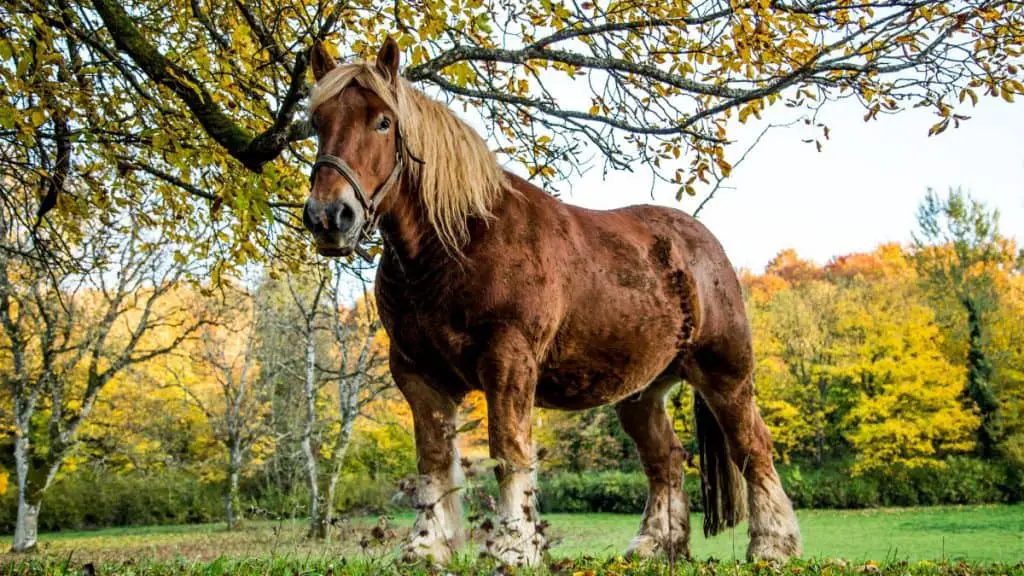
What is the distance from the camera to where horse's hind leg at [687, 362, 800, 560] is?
5.64 meters

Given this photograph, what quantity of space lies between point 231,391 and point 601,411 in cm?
1635

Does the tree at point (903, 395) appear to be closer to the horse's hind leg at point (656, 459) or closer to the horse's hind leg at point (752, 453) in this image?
the horse's hind leg at point (752, 453)

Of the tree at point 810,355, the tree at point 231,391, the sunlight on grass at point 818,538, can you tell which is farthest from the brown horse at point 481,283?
the tree at point 810,355

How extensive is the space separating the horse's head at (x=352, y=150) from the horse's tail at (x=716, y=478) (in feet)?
10.7

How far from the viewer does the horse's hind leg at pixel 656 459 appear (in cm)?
585

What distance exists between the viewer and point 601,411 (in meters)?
36.6

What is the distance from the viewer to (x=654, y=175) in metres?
6.73

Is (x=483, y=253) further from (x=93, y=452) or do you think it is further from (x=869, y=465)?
(x=869, y=465)

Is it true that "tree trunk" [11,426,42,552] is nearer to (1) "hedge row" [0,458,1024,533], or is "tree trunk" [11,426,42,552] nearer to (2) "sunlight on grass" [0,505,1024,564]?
(2) "sunlight on grass" [0,505,1024,564]

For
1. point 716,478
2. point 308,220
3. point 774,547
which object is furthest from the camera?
point 716,478

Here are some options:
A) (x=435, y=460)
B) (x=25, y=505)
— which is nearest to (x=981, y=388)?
(x=25, y=505)

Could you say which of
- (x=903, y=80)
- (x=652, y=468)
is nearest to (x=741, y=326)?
(x=652, y=468)

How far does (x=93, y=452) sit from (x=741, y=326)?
86.1 ft

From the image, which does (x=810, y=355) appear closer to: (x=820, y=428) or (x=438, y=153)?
(x=820, y=428)
